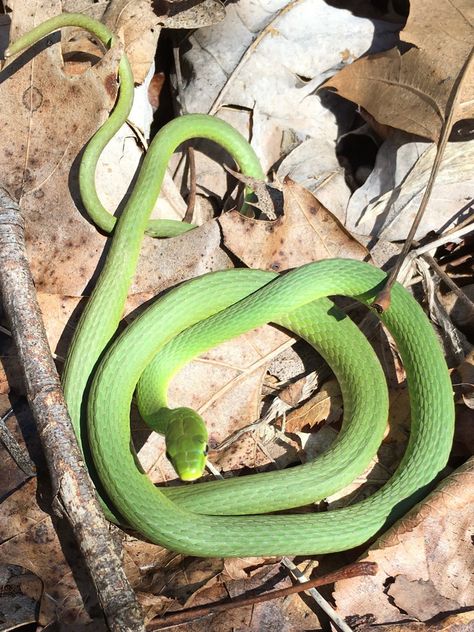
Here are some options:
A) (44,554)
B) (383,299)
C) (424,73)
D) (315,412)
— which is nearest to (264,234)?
(383,299)

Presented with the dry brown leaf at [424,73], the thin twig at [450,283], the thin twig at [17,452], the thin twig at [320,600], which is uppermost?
the dry brown leaf at [424,73]

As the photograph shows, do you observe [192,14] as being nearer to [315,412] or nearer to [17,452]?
[315,412]

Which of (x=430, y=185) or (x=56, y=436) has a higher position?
(x=430, y=185)

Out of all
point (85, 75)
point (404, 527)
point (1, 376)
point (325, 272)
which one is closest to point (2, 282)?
point (1, 376)

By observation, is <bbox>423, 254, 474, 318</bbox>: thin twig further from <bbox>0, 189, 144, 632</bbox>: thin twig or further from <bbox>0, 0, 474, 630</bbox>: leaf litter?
<bbox>0, 189, 144, 632</bbox>: thin twig

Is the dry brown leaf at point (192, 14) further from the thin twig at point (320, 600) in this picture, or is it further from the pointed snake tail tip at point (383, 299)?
the thin twig at point (320, 600)

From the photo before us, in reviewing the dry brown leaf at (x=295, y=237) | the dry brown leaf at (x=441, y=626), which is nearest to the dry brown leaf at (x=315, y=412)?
the dry brown leaf at (x=295, y=237)

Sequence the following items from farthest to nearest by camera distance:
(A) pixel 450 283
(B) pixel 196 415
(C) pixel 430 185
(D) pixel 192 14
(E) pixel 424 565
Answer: (D) pixel 192 14 < (A) pixel 450 283 < (C) pixel 430 185 < (B) pixel 196 415 < (E) pixel 424 565

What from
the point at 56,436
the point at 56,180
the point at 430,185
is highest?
the point at 56,180
